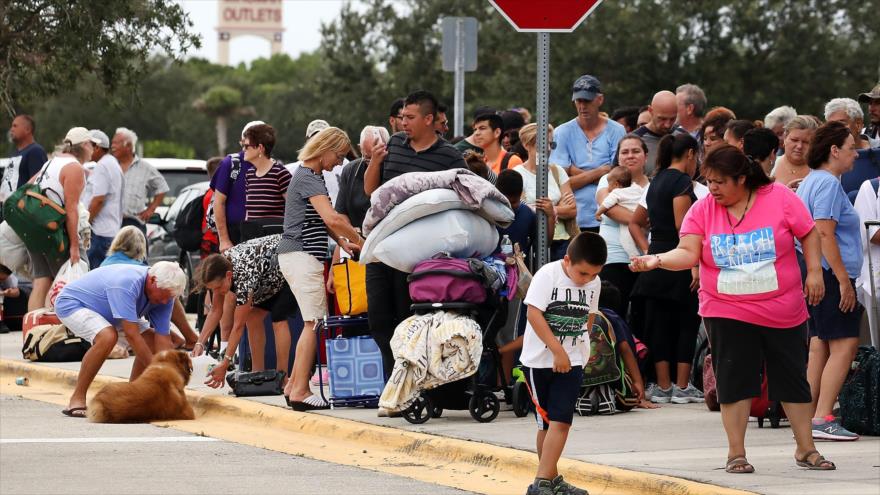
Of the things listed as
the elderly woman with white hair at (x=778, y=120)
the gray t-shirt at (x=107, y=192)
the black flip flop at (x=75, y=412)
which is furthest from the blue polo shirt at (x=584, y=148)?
the gray t-shirt at (x=107, y=192)

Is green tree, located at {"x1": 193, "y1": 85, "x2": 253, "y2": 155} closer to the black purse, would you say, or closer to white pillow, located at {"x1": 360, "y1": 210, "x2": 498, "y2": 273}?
the black purse

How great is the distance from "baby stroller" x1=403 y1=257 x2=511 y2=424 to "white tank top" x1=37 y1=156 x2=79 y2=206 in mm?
5729

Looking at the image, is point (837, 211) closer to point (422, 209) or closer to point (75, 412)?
point (422, 209)

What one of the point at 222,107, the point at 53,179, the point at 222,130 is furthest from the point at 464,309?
the point at 222,130

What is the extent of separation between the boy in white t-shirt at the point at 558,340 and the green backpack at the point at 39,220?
26.8 feet

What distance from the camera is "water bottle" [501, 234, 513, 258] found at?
1080cm

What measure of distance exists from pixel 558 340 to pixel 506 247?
2.94m

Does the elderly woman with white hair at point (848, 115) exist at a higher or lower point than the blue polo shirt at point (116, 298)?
higher

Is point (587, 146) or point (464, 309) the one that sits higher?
point (587, 146)

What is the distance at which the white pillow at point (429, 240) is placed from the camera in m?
→ 10.3

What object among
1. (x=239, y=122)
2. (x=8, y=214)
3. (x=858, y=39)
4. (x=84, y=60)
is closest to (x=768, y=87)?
(x=858, y=39)

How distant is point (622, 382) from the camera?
10.8 m

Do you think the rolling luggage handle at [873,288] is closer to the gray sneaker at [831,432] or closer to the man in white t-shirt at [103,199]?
the gray sneaker at [831,432]

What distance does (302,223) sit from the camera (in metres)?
11.2
